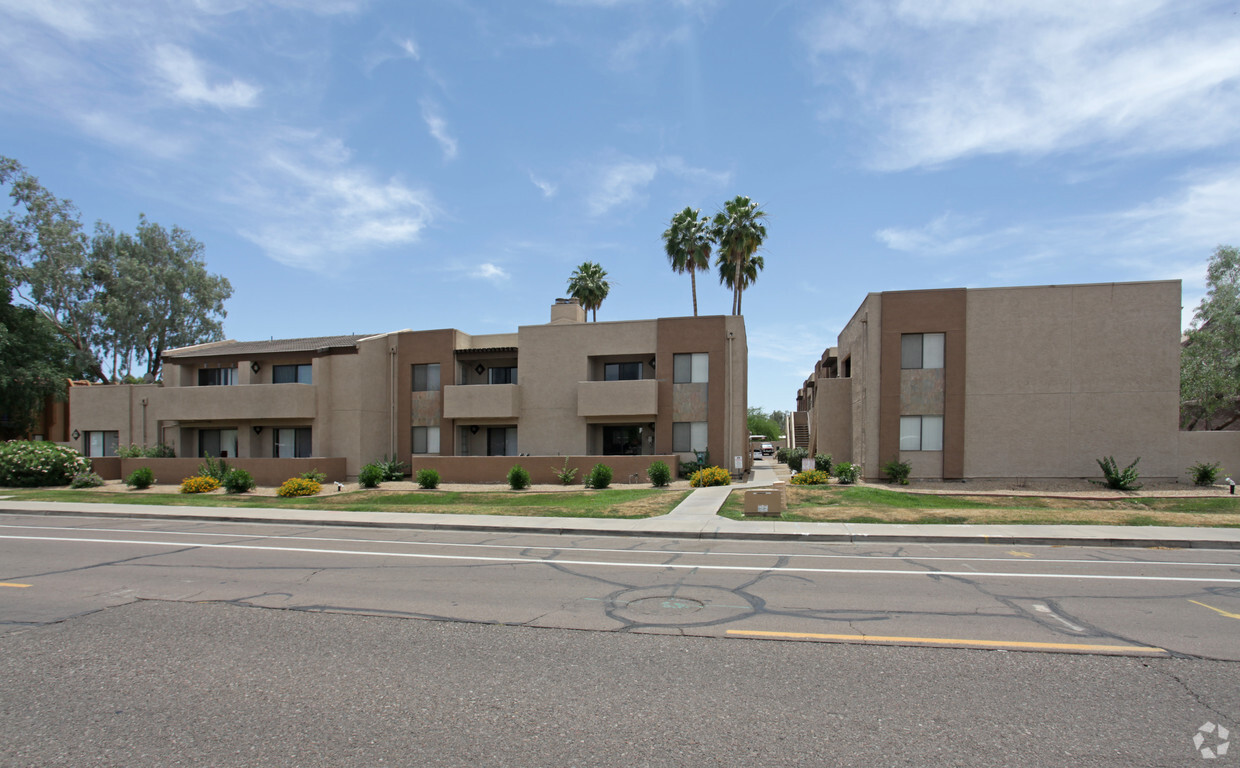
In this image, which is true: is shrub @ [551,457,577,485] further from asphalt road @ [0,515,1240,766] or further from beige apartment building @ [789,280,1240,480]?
asphalt road @ [0,515,1240,766]

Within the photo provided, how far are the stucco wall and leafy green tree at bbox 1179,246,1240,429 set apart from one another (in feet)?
42.7

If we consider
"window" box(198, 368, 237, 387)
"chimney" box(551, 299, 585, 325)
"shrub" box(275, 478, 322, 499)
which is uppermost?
"chimney" box(551, 299, 585, 325)

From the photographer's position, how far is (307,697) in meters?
5.37

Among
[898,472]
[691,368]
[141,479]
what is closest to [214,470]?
[141,479]

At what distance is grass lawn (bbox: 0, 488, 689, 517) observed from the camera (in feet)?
61.6

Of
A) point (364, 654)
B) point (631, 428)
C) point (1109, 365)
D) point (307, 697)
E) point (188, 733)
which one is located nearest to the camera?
point (188, 733)

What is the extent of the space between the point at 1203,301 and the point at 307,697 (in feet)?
156

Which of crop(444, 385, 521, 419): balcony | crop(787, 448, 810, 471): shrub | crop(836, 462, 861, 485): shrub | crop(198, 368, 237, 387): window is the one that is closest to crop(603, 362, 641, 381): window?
crop(444, 385, 521, 419): balcony

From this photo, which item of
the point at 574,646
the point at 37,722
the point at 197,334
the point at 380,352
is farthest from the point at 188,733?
the point at 197,334

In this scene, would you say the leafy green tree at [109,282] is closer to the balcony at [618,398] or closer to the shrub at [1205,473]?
the balcony at [618,398]

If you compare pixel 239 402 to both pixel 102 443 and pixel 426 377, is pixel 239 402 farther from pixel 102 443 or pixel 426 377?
pixel 102 443

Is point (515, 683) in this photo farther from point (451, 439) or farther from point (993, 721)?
point (451, 439)

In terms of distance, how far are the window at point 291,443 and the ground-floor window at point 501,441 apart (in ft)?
28.3

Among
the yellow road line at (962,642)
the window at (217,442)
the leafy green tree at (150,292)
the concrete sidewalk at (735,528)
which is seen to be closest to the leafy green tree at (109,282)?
the leafy green tree at (150,292)
